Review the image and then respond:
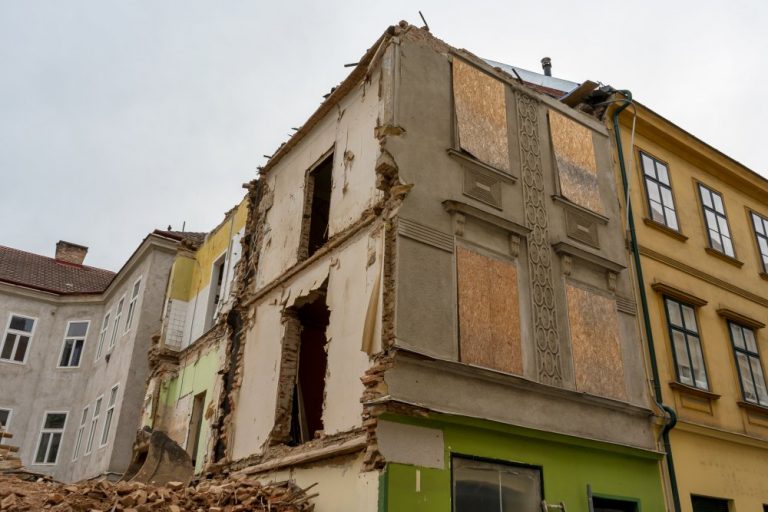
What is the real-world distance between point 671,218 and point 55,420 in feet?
64.9

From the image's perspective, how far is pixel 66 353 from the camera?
22609 mm

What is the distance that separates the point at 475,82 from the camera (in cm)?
1110

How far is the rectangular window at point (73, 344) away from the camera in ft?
73.5

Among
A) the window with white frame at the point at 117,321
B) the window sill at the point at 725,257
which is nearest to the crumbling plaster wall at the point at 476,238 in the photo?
the window sill at the point at 725,257

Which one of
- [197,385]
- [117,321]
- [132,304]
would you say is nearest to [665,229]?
[197,385]

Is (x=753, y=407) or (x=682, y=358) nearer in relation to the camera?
(x=682, y=358)

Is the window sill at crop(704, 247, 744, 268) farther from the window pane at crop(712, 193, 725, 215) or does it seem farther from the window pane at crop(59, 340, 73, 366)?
the window pane at crop(59, 340, 73, 366)

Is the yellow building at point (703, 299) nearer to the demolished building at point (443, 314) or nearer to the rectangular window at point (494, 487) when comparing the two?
the demolished building at point (443, 314)

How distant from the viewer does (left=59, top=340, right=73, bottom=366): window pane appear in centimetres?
2234

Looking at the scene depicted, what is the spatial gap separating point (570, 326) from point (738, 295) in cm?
572

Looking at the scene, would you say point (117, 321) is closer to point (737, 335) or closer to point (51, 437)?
point (51, 437)

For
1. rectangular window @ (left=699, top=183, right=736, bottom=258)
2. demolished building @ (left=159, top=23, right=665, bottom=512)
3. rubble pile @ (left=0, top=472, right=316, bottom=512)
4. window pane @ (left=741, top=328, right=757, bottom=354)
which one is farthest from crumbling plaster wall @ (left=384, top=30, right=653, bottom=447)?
window pane @ (left=741, top=328, right=757, bottom=354)

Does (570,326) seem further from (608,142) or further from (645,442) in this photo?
(608,142)

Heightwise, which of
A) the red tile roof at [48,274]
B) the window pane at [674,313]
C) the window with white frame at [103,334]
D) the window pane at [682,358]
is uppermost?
the red tile roof at [48,274]
